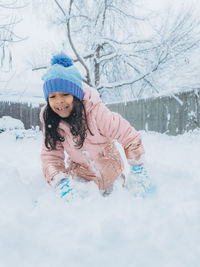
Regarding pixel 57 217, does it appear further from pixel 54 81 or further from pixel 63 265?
pixel 54 81

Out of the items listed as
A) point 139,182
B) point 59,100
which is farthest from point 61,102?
point 139,182

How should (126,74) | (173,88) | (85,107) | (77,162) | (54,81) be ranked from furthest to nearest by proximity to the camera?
(126,74) < (173,88) < (77,162) < (85,107) < (54,81)

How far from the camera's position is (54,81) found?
1.56 metres

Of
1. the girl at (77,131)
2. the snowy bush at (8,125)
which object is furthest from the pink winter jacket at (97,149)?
the snowy bush at (8,125)

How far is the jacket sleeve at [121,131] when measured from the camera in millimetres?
1646

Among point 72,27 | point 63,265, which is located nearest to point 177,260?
point 63,265

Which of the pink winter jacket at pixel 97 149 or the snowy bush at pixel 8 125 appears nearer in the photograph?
the pink winter jacket at pixel 97 149

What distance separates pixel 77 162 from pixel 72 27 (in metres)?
9.15

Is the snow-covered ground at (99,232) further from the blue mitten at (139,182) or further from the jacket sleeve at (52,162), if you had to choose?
the jacket sleeve at (52,162)

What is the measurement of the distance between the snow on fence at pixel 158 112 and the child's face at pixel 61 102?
19.9 ft

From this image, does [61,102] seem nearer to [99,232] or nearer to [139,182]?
[139,182]

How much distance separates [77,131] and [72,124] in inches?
2.7

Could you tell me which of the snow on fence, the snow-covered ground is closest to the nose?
the snow-covered ground

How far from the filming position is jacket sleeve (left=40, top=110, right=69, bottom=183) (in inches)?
65.4
